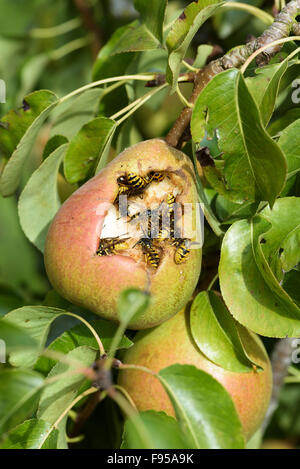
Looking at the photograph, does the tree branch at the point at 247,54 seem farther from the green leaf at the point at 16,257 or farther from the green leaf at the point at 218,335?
the green leaf at the point at 16,257

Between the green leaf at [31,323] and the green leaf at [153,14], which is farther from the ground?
the green leaf at [153,14]

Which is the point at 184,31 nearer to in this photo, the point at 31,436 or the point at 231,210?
the point at 231,210

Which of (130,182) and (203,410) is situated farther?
(130,182)

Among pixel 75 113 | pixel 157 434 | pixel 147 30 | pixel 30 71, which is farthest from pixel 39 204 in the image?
pixel 30 71

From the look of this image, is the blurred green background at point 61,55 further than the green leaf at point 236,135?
Yes

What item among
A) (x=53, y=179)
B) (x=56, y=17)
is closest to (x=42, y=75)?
(x=56, y=17)

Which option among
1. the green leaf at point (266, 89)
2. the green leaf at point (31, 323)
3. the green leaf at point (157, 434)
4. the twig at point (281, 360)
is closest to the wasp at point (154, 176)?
the green leaf at point (266, 89)
